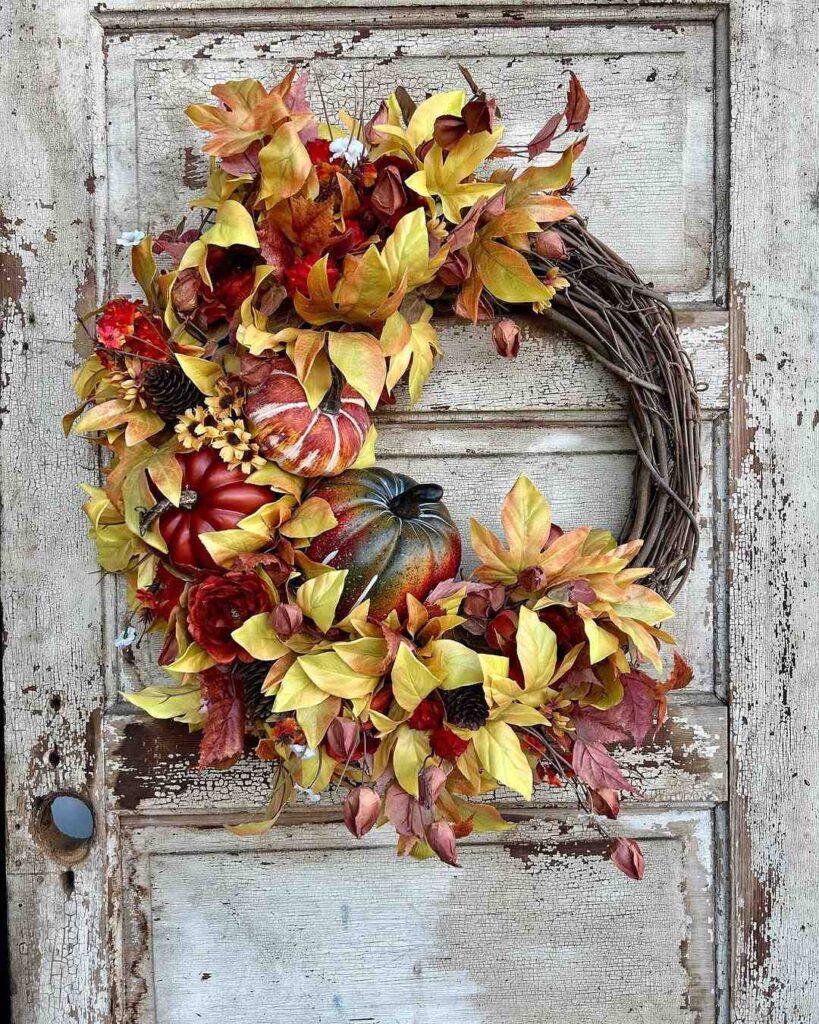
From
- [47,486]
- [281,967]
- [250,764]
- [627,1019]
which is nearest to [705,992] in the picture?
[627,1019]

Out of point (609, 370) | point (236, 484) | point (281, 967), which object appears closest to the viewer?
point (236, 484)

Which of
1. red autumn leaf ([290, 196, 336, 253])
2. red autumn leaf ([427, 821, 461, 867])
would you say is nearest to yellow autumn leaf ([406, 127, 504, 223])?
red autumn leaf ([290, 196, 336, 253])

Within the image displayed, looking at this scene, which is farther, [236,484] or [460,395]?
[460,395]

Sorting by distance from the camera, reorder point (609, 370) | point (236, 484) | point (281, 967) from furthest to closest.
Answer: point (281, 967), point (609, 370), point (236, 484)

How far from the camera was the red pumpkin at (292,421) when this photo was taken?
0.96m

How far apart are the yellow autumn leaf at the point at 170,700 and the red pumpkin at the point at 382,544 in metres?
0.28

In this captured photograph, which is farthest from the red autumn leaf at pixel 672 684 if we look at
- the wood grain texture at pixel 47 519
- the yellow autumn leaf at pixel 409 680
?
the wood grain texture at pixel 47 519

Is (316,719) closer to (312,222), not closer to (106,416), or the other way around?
(106,416)

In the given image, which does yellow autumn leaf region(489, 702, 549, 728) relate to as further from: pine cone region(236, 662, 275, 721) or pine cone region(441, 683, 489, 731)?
pine cone region(236, 662, 275, 721)

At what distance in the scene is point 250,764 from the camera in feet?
4.08

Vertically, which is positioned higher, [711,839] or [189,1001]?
[711,839]

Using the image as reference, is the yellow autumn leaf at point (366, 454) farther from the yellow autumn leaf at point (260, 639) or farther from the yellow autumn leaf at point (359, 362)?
the yellow autumn leaf at point (260, 639)

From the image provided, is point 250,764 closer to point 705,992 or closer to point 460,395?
point 460,395

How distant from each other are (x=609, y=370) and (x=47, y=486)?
948 mm
